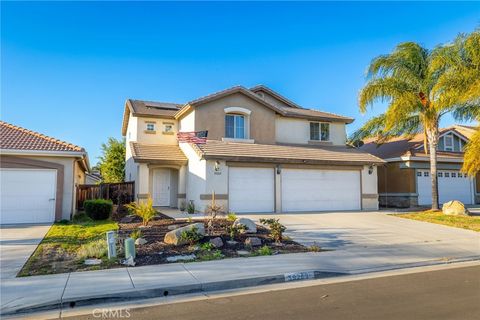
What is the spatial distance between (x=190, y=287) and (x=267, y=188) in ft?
41.2

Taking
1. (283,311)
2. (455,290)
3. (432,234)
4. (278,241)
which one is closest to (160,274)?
(283,311)

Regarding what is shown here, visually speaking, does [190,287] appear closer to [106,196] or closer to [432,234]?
[432,234]

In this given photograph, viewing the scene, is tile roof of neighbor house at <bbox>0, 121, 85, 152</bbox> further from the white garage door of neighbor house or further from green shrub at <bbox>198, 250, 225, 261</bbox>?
the white garage door of neighbor house

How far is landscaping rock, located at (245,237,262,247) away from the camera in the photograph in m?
10.1

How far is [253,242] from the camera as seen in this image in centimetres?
1020

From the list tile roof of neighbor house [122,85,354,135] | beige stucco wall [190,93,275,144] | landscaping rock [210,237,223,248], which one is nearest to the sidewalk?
landscaping rock [210,237,223,248]

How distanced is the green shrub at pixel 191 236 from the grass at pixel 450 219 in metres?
11.1

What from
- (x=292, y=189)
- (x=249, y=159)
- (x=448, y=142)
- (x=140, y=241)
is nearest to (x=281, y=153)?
(x=292, y=189)

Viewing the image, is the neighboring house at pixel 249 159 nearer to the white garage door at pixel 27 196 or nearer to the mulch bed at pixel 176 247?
the white garage door at pixel 27 196

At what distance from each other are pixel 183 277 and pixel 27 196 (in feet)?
36.9

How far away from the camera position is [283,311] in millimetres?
5418

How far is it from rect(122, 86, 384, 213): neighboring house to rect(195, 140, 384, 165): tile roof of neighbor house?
5 centimetres

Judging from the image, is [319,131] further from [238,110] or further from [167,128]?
[167,128]

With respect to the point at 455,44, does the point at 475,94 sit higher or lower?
lower
